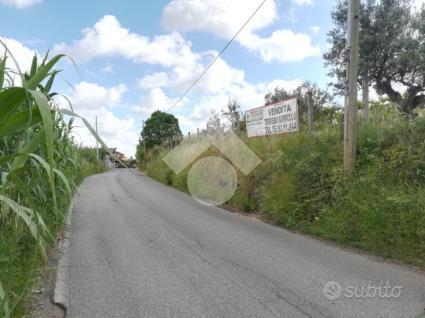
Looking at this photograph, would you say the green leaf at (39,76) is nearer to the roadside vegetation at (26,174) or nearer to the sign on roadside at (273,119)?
the roadside vegetation at (26,174)

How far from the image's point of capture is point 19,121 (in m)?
1.52

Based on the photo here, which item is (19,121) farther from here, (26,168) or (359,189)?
(359,189)

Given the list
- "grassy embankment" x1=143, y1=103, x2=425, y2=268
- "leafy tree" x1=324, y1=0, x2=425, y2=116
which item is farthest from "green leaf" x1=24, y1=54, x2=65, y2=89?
"leafy tree" x1=324, y1=0, x2=425, y2=116

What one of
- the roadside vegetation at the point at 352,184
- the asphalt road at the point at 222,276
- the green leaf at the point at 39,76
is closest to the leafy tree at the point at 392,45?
the roadside vegetation at the point at 352,184

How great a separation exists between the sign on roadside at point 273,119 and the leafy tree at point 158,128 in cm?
3714

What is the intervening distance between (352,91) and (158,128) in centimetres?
4411

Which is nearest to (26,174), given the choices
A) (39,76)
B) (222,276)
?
(222,276)

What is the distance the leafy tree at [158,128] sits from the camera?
48.4 metres

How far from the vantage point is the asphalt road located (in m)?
3.37

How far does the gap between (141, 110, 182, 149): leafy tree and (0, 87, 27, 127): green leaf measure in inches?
1835

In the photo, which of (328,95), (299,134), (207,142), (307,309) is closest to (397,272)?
(307,309)

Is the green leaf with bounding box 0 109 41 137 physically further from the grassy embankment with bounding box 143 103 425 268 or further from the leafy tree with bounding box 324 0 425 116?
the leafy tree with bounding box 324 0 425 116

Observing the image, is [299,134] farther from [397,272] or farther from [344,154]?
[397,272]

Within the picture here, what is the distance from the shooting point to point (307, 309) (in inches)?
130
